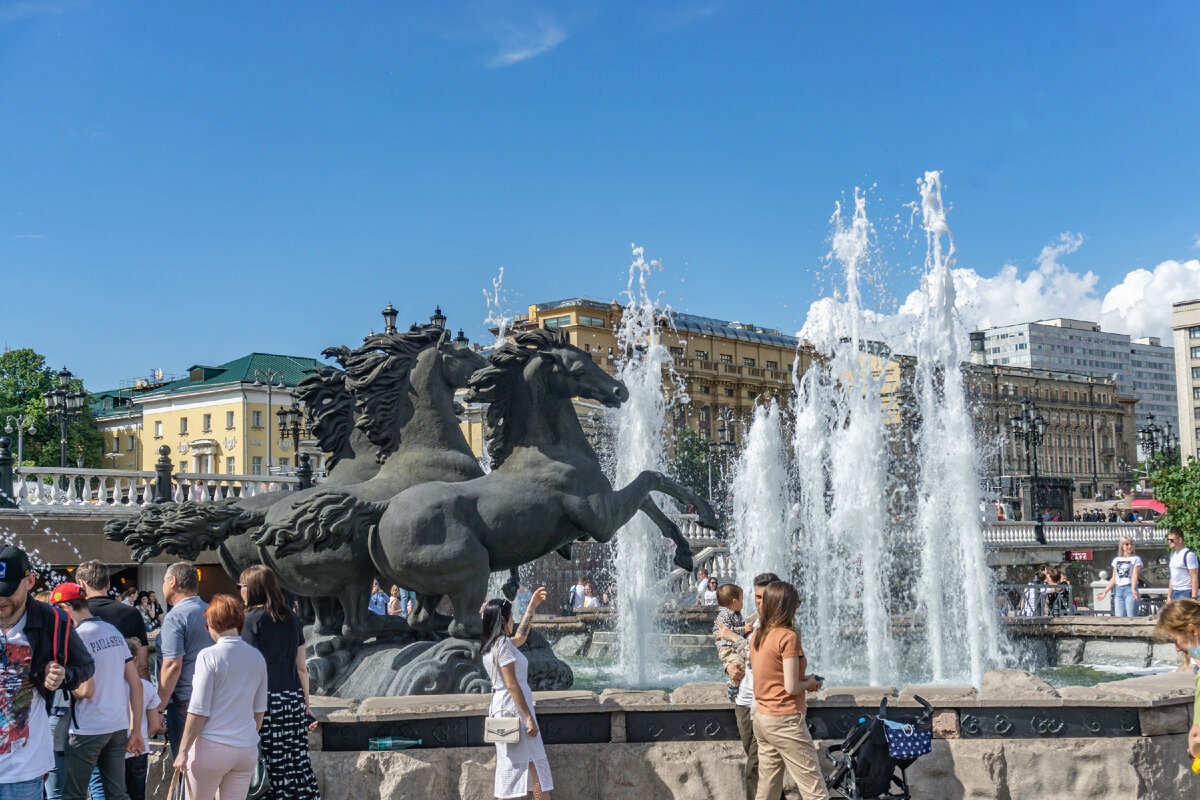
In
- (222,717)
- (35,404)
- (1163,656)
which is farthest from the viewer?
(35,404)

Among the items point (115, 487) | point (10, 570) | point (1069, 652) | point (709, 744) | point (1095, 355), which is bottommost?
point (1069, 652)

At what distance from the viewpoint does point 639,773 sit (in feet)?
20.8

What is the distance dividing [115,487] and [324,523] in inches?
630

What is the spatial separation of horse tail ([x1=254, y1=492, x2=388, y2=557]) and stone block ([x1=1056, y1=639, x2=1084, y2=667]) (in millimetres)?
10190

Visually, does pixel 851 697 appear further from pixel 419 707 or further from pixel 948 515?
pixel 948 515

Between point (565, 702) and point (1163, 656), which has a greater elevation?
point (565, 702)

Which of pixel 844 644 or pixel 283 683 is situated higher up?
pixel 283 683

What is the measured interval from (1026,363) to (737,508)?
13730 cm

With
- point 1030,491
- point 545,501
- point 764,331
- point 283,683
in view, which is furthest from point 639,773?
point 764,331

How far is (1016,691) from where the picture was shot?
6555 millimetres

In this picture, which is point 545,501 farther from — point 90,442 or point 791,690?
point 90,442

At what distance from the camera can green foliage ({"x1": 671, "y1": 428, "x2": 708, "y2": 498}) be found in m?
61.3

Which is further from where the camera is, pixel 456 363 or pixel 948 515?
pixel 948 515

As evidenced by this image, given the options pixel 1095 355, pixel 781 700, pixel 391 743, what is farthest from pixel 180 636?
pixel 1095 355
